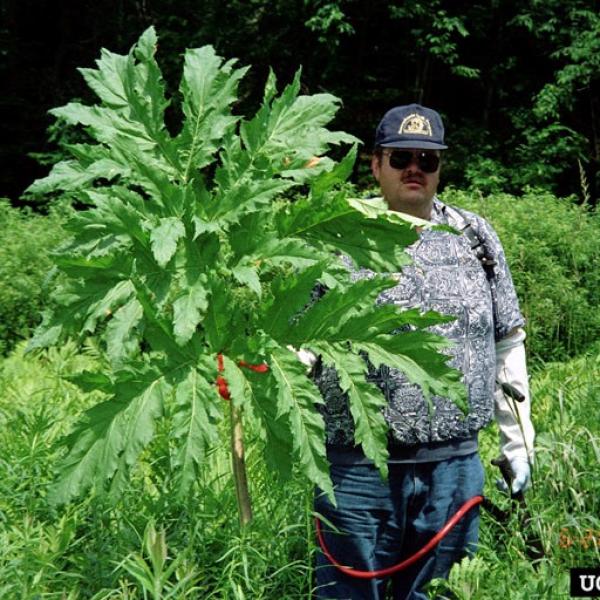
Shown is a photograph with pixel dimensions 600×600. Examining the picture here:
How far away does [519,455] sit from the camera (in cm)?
304

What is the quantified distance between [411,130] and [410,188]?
0.71 ft

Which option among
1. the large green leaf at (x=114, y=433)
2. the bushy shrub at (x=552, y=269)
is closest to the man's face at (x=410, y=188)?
the large green leaf at (x=114, y=433)

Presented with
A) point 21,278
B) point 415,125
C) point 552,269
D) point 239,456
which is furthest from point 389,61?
point 239,456

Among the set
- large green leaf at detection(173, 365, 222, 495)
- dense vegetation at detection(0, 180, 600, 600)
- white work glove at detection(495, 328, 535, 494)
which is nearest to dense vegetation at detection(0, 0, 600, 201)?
dense vegetation at detection(0, 180, 600, 600)

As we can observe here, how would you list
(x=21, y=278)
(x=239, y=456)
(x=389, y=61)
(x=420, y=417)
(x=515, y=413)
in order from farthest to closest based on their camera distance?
(x=389, y=61) → (x=21, y=278) → (x=515, y=413) → (x=420, y=417) → (x=239, y=456)

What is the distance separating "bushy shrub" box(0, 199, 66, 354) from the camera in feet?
23.5

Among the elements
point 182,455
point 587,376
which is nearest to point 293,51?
point 587,376

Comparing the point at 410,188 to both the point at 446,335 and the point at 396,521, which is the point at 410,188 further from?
the point at 396,521

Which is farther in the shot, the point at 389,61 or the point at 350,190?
the point at 389,61

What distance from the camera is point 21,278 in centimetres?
717

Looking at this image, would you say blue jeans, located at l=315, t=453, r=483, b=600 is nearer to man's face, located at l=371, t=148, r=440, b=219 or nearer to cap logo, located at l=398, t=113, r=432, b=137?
man's face, located at l=371, t=148, r=440, b=219

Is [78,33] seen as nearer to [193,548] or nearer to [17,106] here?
[17,106]

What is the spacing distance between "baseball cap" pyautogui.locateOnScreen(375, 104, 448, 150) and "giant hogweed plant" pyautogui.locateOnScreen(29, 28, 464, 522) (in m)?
0.57

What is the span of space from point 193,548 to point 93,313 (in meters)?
1.19
